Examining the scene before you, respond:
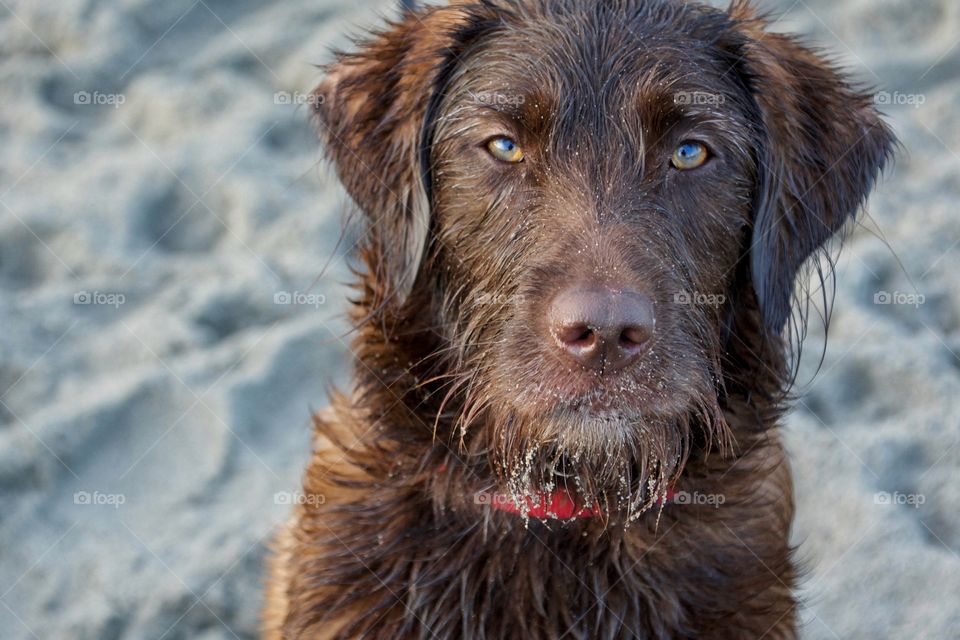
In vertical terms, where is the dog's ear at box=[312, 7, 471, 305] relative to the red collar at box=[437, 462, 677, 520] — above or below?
above

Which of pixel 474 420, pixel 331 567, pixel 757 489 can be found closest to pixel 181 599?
pixel 331 567

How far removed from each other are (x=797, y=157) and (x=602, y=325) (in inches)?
37.9

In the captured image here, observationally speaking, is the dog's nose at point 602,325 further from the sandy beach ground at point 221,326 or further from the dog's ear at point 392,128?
the sandy beach ground at point 221,326

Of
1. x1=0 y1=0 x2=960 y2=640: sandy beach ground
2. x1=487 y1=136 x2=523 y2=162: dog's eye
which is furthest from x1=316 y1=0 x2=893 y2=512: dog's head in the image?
x1=0 y1=0 x2=960 y2=640: sandy beach ground

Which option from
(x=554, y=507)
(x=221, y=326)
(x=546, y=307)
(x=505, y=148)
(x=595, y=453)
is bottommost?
(x=221, y=326)

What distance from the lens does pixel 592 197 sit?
2859mm

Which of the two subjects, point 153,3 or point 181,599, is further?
point 153,3

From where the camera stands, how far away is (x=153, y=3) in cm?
637

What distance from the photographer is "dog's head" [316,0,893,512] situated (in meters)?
2.78

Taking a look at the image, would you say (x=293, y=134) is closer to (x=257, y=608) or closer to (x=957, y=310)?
(x=257, y=608)

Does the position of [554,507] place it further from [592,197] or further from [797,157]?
[797,157]

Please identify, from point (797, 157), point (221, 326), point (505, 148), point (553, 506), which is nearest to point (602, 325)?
point (505, 148)

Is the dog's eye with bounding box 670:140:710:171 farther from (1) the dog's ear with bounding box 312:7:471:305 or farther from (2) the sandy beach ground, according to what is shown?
(2) the sandy beach ground

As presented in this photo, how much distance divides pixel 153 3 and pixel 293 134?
133 centimetres
